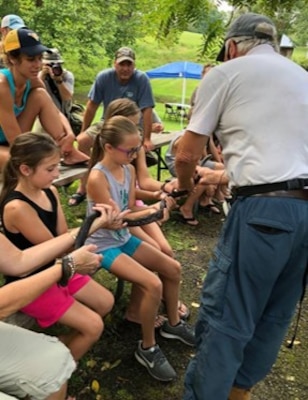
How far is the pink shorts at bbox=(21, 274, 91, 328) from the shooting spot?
2178mm

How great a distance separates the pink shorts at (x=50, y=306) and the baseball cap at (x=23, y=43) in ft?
5.97

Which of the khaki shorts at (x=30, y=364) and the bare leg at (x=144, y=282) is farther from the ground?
the khaki shorts at (x=30, y=364)

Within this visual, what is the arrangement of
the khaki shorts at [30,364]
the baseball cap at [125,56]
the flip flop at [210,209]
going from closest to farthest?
the khaki shorts at [30,364], the baseball cap at [125,56], the flip flop at [210,209]

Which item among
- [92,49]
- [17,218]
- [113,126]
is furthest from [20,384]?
[92,49]

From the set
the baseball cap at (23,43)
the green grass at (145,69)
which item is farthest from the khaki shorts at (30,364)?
the green grass at (145,69)

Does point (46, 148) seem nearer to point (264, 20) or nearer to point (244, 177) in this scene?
point (244, 177)

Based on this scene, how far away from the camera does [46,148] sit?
2318 millimetres

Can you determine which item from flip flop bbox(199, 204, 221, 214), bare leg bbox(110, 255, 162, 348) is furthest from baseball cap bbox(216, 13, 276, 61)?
flip flop bbox(199, 204, 221, 214)

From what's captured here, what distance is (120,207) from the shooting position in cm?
279

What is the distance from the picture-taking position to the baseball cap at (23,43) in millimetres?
3143

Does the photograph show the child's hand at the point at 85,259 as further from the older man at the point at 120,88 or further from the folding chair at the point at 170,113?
the folding chair at the point at 170,113

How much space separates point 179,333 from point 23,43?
2.28 m

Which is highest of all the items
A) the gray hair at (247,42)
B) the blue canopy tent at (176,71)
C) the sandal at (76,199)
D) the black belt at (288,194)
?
the gray hair at (247,42)

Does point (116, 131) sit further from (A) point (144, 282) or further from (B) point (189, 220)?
(B) point (189, 220)
